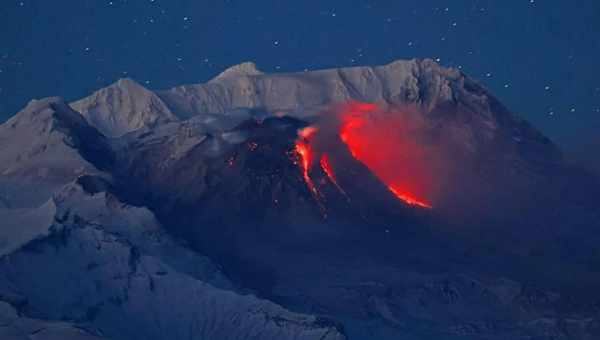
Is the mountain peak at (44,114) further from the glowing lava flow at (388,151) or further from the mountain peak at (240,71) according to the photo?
the glowing lava flow at (388,151)

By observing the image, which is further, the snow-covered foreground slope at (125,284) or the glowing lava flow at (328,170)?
the glowing lava flow at (328,170)

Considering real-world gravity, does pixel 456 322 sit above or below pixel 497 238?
below

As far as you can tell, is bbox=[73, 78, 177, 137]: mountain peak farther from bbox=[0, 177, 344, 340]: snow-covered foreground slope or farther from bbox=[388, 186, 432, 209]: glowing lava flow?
bbox=[388, 186, 432, 209]: glowing lava flow

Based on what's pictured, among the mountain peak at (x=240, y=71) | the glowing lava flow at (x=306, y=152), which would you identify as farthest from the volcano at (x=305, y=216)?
the mountain peak at (x=240, y=71)

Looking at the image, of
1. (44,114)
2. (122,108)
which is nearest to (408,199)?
(122,108)

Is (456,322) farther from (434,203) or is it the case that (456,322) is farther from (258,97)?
(258,97)

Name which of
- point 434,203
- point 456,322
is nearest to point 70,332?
point 456,322

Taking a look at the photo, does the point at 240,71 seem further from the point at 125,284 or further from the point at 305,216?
the point at 125,284
